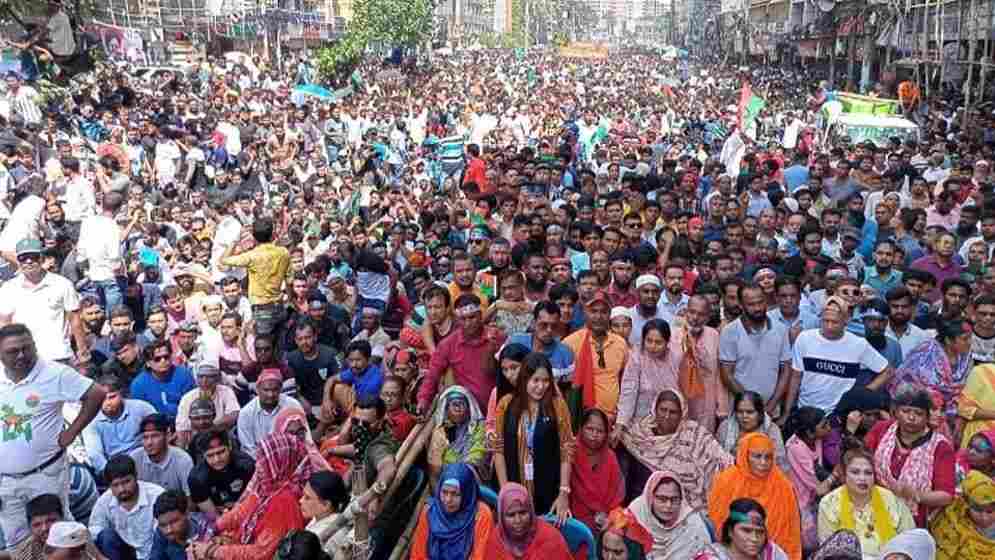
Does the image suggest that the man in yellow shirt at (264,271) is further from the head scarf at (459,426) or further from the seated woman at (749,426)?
the seated woman at (749,426)

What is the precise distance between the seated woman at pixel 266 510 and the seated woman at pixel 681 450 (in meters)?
1.56

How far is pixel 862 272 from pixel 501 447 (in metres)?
3.64

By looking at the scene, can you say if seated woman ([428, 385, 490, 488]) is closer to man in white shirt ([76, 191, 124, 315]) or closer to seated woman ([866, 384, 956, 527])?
seated woman ([866, 384, 956, 527])

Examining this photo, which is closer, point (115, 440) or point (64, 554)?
point (64, 554)

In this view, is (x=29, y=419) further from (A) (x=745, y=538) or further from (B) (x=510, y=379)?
(A) (x=745, y=538)

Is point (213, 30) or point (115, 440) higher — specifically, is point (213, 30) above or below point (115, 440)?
above

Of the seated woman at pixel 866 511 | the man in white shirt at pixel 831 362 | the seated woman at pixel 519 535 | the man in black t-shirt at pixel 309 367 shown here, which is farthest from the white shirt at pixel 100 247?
the seated woman at pixel 866 511

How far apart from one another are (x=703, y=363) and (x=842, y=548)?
1.59 metres

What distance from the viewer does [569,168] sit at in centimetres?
1259

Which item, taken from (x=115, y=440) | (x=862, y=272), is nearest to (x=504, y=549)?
(x=115, y=440)

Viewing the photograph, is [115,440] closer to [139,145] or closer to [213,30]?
[139,145]

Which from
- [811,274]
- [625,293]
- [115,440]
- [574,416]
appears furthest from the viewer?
[811,274]

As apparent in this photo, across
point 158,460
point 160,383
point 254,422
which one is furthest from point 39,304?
point 254,422

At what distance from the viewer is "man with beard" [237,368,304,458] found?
5.36 metres
